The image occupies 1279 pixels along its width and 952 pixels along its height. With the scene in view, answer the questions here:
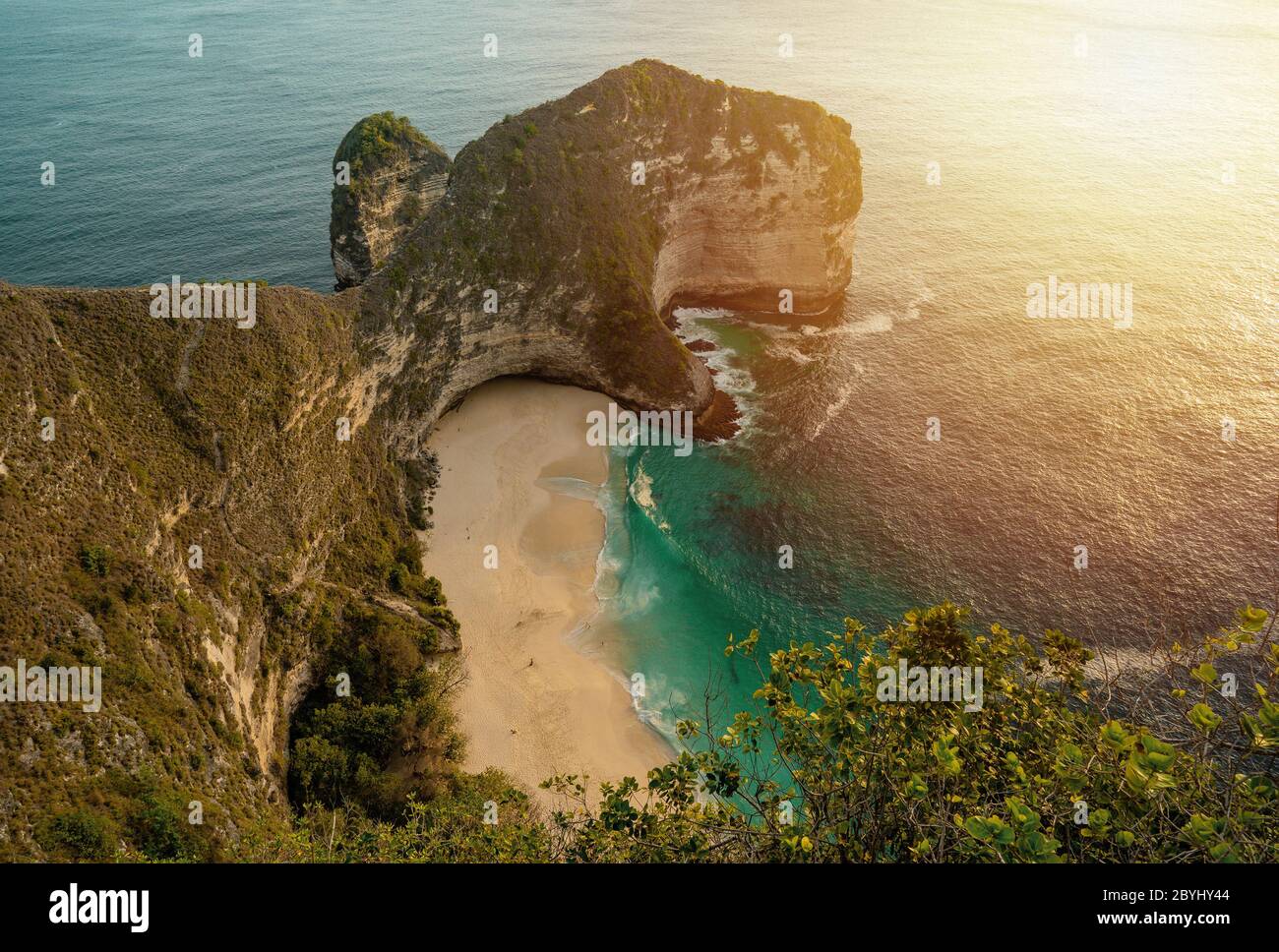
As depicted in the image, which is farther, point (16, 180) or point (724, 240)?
point (16, 180)

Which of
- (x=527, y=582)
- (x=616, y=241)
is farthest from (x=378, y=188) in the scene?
(x=527, y=582)

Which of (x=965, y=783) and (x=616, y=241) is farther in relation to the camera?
(x=616, y=241)

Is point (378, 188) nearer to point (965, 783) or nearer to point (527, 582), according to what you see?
point (527, 582)

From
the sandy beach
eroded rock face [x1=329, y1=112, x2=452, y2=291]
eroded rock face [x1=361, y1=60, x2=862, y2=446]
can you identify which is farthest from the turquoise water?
eroded rock face [x1=329, y1=112, x2=452, y2=291]

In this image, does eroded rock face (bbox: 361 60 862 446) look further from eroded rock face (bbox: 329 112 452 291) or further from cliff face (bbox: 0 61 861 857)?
eroded rock face (bbox: 329 112 452 291)

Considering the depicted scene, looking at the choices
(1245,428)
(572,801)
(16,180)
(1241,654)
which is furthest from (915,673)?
(16,180)

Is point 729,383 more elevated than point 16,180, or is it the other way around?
point 16,180
